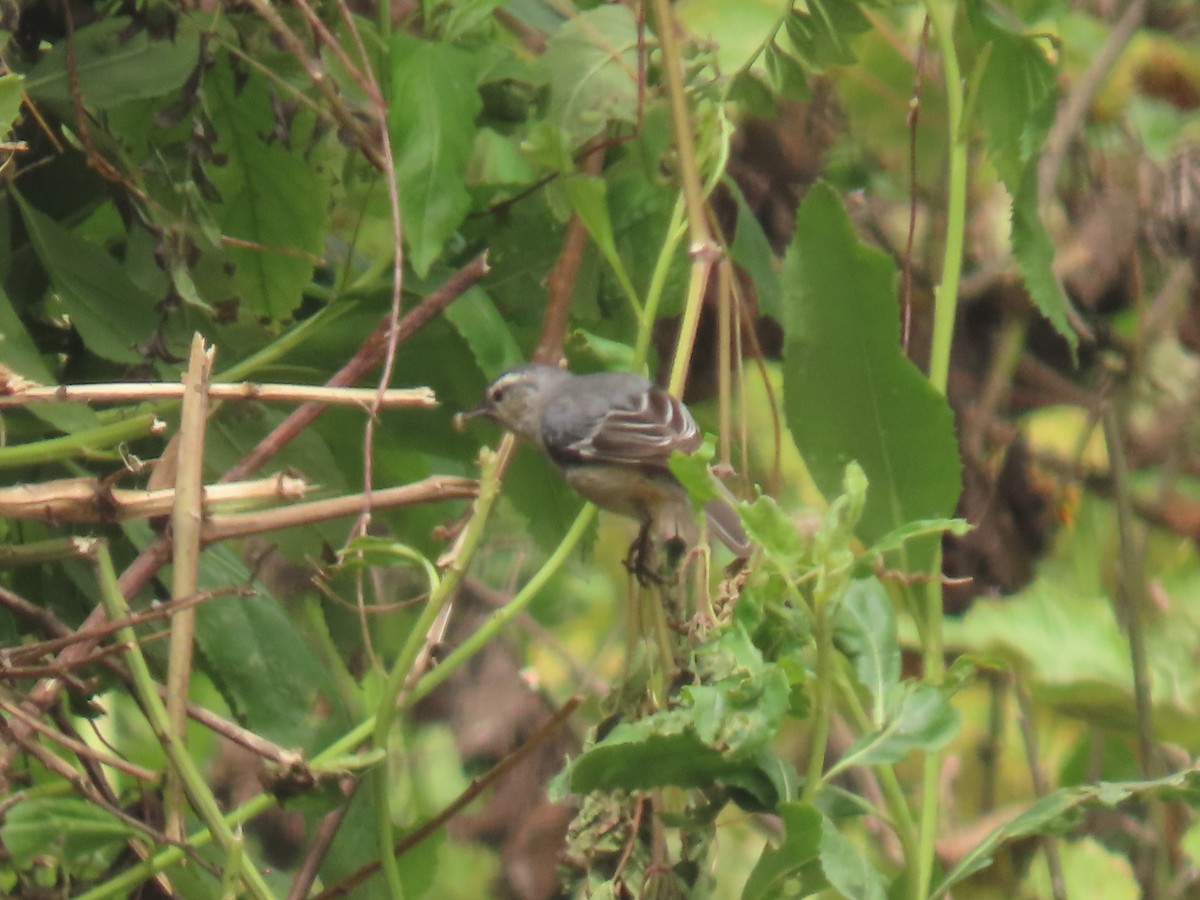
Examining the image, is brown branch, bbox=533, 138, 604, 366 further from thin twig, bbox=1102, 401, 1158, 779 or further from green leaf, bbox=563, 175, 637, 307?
thin twig, bbox=1102, 401, 1158, 779

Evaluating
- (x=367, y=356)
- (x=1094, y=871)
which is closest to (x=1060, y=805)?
(x=367, y=356)

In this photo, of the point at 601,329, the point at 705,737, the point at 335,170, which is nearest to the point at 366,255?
the point at 335,170

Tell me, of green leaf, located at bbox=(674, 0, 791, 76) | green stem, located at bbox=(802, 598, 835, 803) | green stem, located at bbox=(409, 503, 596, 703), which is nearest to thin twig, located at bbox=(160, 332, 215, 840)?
green stem, located at bbox=(409, 503, 596, 703)

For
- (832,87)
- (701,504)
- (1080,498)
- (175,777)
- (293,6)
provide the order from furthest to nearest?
(1080,498), (832,87), (293,6), (175,777), (701,504)

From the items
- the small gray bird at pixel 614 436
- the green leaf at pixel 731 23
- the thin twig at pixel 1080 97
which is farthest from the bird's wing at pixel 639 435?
the thin twig at pixel 1080 97

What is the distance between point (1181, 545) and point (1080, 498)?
380mm

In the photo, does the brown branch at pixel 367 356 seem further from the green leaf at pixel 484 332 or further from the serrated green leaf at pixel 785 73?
the serrated green leaf at pixel 785 73

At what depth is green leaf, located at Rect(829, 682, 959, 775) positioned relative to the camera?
4.61 feet

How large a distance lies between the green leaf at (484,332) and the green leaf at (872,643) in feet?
1.87

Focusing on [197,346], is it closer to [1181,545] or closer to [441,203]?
[441,203]

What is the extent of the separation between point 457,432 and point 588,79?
1.62 ft

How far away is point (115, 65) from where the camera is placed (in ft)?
6.03

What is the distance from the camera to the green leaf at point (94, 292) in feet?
5.94

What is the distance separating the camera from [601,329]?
6.86 feet
